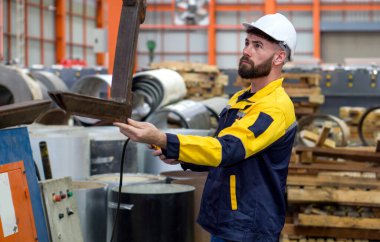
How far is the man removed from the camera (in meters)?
2.49

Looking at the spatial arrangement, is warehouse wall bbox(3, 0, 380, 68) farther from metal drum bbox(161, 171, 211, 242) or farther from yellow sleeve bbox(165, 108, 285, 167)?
yellow sleeve bbox(165, 108, 285, 167)

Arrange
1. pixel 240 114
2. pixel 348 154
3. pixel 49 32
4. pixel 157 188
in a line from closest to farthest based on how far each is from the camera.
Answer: pixel 240 114 < pixel 157 188 < pixel 348 154 < pixel 49 32

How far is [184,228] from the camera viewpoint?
3.84m

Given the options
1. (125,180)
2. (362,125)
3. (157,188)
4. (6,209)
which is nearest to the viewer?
(6,209)

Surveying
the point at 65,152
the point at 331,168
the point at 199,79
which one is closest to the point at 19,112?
the point at 65,152

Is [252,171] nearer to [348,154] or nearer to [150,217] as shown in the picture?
[150,217]

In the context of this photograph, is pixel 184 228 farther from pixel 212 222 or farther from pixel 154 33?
pixel 154 33

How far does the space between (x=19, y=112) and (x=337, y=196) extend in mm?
2682

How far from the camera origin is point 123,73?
252cm

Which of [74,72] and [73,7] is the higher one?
[73,7]

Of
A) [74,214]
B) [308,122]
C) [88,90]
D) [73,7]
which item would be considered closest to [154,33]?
[73,7]

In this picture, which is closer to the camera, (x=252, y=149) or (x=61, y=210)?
(x=252, y=149)

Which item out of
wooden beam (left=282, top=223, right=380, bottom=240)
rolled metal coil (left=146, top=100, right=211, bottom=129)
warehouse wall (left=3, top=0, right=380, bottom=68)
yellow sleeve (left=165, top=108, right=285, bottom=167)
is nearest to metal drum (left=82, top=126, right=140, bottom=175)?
wooden beam (left=282, top=223, right=380, bottom=240)

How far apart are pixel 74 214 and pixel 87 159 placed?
1.82 meters
